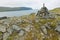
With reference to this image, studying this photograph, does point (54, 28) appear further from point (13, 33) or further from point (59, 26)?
point (13, 33)

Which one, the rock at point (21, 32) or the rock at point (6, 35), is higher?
the rock at point (21, 32)

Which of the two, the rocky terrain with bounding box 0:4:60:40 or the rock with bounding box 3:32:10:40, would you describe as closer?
the rocky terrain with bounding box 0:4:60:40

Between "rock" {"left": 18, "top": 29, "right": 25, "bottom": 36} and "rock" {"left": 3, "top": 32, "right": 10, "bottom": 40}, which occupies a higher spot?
"rock" {"left": 18, "top": 29, "right": 25, "bottom": 36}

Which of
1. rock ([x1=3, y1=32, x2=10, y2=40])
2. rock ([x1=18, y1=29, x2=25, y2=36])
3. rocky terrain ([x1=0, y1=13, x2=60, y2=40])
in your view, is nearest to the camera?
rocky terrain ([x1=0, y1=13, x2=60, y2=40])

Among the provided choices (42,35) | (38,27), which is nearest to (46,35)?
(42,35)

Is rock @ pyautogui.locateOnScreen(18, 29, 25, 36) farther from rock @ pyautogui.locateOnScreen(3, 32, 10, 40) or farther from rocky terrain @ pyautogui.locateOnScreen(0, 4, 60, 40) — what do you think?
rock @ pyautogui.locateOnScreen(3, 32, 10, 40)

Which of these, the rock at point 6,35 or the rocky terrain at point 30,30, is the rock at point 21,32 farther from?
the rock at point 6,35

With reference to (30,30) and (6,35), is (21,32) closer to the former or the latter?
(30,30)

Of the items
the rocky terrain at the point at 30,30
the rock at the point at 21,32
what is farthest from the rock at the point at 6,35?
the rock at the point at 21,32

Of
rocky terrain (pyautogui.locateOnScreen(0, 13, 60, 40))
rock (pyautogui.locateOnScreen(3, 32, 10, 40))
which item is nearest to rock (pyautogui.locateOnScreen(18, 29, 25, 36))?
rocky terrain (pyautogui.locateOnScreen(0, 13, 60, 40))

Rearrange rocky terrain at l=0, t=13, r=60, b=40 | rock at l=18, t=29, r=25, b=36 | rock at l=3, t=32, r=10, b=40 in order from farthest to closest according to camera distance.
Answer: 1. rock at l=3, t=32, r=10, b=40
2. rock at l=18, t=29, r=25, b=36
3. rocky terrain at l=0, t=13, r=60, b=40

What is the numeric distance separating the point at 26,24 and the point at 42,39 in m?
5.92

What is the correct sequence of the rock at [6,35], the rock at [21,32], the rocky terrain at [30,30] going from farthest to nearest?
1. the rock at [6,35]
2. the rock at [21,32]
3. the rocky terrain at [30,30]

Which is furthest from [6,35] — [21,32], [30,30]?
[30,30]
